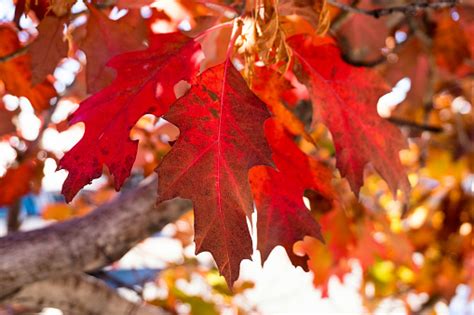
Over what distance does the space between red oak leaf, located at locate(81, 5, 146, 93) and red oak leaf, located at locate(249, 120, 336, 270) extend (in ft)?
0.64

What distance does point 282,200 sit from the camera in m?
0.68

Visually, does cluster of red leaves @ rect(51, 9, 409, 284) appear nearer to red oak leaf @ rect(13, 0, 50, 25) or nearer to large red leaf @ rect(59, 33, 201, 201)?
large red leaf @ rect(59, 33, 201, 201)

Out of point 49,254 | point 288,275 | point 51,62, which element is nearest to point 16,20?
point 51,62

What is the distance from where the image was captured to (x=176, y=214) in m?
1.07

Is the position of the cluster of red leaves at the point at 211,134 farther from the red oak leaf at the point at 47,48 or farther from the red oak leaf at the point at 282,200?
the red oak leaf at the point at 47,48

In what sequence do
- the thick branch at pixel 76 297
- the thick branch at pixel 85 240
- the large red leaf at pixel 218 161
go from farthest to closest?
the thick branch at pixel 76 297 < the thick branch at pixel 85 240 < the large red leaf at pixel 218 161

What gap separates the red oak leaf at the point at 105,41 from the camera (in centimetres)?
74

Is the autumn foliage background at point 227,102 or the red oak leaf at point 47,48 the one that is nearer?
the autumn foliage background at point 227,102

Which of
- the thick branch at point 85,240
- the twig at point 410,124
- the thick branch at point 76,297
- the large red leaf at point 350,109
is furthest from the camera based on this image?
the twig at point 410,124

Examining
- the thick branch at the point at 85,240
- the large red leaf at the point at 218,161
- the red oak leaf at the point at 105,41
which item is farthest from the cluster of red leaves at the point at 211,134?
the thick branch at the point at 85,240

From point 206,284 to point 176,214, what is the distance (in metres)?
0.86

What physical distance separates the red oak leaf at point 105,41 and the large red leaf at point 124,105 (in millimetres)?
136

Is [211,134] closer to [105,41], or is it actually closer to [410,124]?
[105,41]

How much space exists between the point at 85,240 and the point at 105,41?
1.09ft
